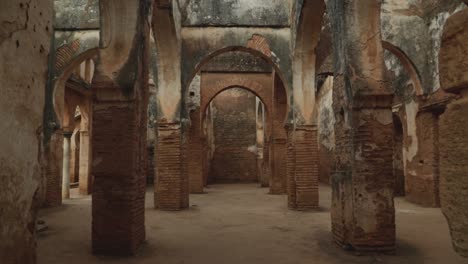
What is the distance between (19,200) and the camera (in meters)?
2.03

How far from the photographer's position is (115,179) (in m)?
5.32

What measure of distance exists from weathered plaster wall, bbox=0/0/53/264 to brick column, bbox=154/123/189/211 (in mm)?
8016

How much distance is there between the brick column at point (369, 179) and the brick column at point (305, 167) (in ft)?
14.6

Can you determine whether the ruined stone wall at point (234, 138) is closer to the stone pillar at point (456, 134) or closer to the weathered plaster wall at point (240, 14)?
the weathered plaster wall at point (240, 14)

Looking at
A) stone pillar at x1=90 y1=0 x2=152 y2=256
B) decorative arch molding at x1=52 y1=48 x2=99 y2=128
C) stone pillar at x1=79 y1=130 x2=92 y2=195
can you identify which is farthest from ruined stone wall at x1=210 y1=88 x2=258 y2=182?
stone pillar at x1=90 y1=0 x2=152 y2=256

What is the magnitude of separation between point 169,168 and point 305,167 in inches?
141

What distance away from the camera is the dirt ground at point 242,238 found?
5152 millimetres

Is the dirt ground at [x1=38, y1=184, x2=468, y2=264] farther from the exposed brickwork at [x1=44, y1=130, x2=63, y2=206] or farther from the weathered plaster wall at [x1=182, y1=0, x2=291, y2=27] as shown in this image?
the weathered plaster wall at [x1=182, y1=0, x2=291, y2=27]

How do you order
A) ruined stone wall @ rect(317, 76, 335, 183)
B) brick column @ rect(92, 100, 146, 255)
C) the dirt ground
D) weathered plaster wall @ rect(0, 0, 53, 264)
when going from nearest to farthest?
weathered plaster wall @ rect(0, 0, 53, 264) → the dirt ground → brick column @ rect(92, 100, 146, 255) → ruined stone wall @ rect(317, 76, 335, 183)

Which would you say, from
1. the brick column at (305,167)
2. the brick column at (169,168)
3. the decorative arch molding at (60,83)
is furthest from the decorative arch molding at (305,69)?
the decorative arch molding at (60,83)

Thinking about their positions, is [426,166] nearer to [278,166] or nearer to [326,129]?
[278,166]

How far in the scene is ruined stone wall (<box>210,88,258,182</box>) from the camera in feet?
77.3

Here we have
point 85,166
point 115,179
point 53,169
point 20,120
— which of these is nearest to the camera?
point 20,120

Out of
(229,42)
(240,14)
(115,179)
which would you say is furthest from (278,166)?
(115,179)
